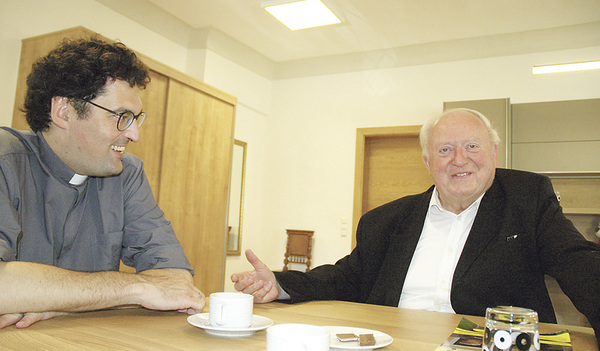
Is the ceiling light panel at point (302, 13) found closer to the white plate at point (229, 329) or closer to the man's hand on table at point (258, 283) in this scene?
the man's hand on table at point (258, 283)

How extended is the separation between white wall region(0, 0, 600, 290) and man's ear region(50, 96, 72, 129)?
274 cm

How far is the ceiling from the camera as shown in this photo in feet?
13.8

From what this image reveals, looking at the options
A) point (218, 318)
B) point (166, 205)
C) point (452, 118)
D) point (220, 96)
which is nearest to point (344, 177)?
point (220, 96)

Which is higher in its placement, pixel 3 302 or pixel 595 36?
pixel 595 36

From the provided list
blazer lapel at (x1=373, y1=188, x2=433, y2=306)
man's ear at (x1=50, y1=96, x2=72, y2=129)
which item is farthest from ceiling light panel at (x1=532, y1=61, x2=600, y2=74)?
man's ear at (x1=50, y1=96, x2=72, y2=129)

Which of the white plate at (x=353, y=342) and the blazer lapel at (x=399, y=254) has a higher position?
the blazer lapel at (x=399, y=254)

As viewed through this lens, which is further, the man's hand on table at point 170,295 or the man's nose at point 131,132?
the man's nose at point 131,132

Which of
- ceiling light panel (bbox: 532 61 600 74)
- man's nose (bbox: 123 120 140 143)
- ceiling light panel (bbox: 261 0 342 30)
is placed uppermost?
ceiling light panel (bbox: 261 0 342 30)

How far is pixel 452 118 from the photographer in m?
1.94

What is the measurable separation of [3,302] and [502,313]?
947 mm

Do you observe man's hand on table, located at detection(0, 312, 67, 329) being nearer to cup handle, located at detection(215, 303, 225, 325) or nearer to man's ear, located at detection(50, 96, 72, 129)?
cup handle, located at detection(215, 303, 225, 325)

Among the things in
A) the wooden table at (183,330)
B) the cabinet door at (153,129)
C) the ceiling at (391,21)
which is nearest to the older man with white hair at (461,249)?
the wooden table at (183,330)

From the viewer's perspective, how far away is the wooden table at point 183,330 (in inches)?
32.8

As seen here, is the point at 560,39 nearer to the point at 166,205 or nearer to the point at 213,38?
the point at 213,38
